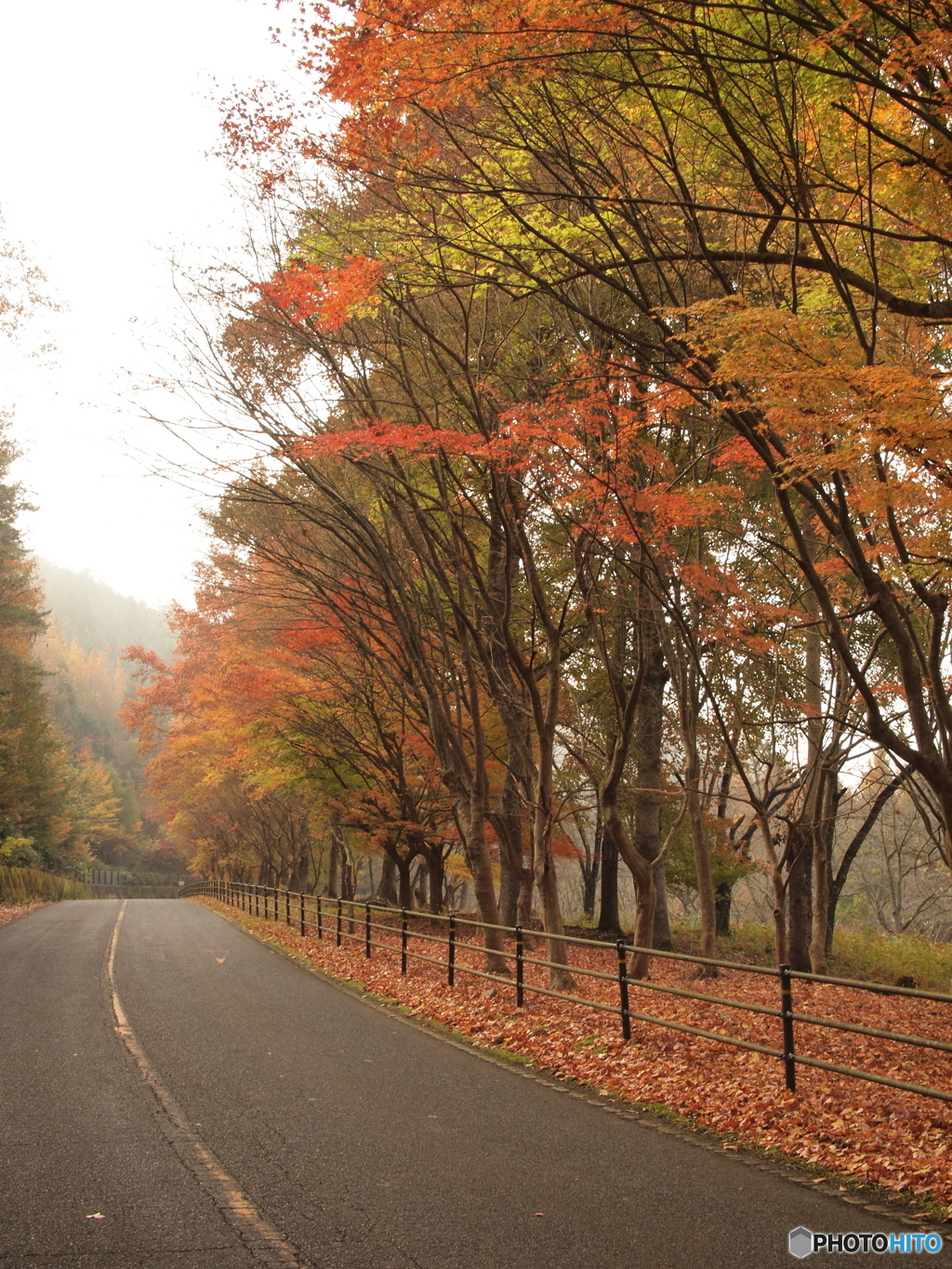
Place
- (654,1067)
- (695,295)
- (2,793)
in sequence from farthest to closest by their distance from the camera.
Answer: (2,793)
(695,295)
(654,1067)

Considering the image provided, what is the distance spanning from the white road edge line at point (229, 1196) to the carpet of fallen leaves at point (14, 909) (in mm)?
22568

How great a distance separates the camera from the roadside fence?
6.36m

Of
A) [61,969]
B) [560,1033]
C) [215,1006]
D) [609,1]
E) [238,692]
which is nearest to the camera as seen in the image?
[609,1]

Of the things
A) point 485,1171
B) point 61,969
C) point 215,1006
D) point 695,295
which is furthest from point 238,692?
point 485,1171

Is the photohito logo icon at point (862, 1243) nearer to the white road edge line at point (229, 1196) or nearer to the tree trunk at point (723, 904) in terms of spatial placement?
the white road edge line at point (229, 1196)

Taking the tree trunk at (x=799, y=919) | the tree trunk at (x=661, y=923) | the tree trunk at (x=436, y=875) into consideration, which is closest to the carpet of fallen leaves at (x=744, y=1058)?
the tree trunk at (x=799, y=919)

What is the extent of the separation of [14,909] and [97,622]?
161714 mm

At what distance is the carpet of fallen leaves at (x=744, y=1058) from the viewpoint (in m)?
6.10

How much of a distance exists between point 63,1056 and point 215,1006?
3289mm

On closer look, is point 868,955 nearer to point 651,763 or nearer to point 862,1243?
point 651,763

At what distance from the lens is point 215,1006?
487 inches

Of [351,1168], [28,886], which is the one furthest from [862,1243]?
[28,886]

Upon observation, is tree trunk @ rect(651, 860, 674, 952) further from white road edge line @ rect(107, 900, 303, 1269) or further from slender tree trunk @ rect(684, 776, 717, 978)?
white road edge line @ rect(107, 900, 303, 1269)

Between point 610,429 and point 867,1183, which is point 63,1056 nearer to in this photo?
point 867,1183
